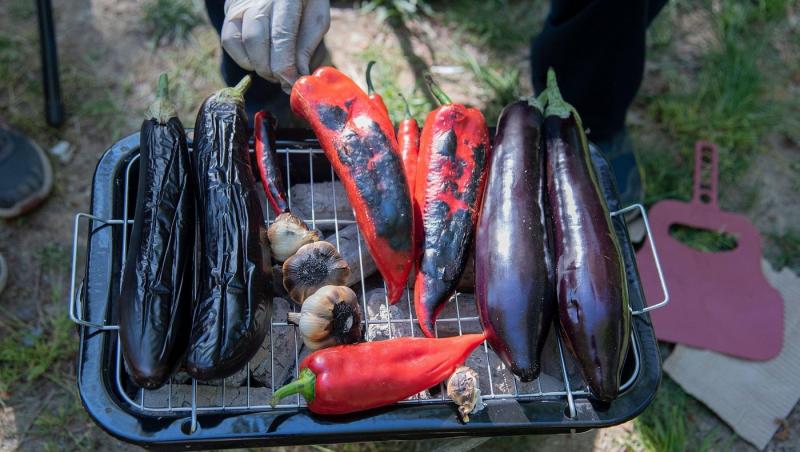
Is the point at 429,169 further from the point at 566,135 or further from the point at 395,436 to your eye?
the point at 395,436

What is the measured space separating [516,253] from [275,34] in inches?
47.0

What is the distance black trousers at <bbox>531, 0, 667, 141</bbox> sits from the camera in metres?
3.27

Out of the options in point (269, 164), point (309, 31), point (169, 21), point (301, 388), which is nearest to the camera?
point (301, 388)

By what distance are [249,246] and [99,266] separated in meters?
0.48

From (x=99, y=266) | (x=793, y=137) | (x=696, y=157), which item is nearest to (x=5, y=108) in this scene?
(x=99, y=266)

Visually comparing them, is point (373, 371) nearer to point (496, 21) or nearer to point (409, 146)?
point (409, 146)

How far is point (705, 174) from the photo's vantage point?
3922mm

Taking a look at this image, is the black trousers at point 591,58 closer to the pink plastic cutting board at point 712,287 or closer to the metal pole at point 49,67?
the pink plastic cutting board at point 712,287

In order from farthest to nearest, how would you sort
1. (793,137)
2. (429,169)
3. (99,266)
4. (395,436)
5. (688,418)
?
(793,137) < (688,418) < (429,169) < (99,266) < (395,436)

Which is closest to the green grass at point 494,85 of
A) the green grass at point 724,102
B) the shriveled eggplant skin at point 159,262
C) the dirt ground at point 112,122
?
the dirt ground at point 112,122

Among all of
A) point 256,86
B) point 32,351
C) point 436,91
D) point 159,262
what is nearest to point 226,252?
point 159,262

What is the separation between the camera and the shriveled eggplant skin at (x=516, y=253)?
2064mm

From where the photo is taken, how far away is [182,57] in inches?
165

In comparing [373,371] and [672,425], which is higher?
[373,371]
